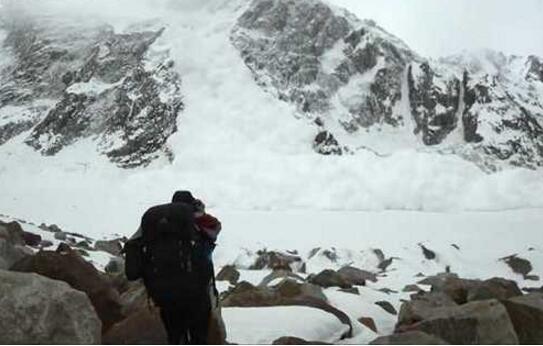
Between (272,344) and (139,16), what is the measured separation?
3637 inches

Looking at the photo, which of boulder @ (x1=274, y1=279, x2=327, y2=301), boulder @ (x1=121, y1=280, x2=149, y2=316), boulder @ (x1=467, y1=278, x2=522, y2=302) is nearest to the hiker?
boulder @ (x1=121, y1=280, x2=149, y2=316)

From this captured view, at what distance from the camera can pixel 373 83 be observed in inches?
3307

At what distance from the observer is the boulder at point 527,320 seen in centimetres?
835

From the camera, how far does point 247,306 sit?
1032 centimetres

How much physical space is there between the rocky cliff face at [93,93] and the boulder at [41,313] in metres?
60.4

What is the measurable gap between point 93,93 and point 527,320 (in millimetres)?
77068

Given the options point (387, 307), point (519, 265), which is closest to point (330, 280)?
point (387, 307)

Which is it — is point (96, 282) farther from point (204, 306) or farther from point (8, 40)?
point (8, 40)

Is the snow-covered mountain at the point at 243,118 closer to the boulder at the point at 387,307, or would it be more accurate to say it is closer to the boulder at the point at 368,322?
the boulder at the point at 387,307

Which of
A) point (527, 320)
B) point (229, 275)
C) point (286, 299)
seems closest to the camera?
point (527, 320)

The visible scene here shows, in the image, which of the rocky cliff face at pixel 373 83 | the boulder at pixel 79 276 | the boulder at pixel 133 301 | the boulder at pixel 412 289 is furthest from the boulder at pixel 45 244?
the rocky cliff face at pixel 373 83

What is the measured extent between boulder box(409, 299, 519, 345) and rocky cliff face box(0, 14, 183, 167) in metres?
59.4

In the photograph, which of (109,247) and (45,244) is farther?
(109,247)

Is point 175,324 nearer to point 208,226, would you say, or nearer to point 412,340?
point 208,226
